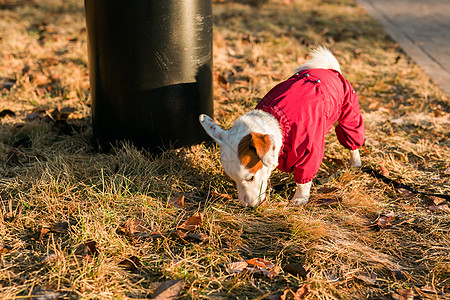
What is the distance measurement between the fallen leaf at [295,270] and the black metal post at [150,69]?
4.86ft

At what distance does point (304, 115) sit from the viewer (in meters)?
2.82

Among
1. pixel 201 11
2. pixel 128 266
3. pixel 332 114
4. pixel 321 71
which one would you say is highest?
pixel 201 11

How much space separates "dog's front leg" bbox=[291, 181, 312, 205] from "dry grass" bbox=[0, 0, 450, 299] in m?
0.07

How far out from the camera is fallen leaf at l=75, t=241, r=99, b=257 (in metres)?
2.45

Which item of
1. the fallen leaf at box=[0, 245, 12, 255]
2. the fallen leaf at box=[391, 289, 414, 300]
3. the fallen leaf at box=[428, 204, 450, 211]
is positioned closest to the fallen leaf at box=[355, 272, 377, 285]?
the fallen leaf at box=[391, 289, 414, 300]

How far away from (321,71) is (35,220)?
7.31 ft

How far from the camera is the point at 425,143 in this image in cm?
412

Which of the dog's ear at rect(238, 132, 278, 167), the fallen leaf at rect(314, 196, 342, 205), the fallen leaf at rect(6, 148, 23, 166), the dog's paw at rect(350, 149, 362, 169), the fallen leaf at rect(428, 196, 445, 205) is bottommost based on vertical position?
the fallen leaf at rect(428, 196, 445, 205)

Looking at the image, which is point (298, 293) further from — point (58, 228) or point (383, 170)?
point (383, 170)

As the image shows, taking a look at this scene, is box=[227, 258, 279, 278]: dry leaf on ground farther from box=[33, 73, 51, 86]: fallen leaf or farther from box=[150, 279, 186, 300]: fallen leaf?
box=[33, 73, 51, 86]: fallen leaf

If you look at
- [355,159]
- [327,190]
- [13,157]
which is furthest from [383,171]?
[13,157]

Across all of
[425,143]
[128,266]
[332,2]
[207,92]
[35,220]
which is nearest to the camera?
[128,266]

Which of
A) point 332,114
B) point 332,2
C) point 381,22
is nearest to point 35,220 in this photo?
point 332,114

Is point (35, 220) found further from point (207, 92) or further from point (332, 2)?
point (332, 2)
